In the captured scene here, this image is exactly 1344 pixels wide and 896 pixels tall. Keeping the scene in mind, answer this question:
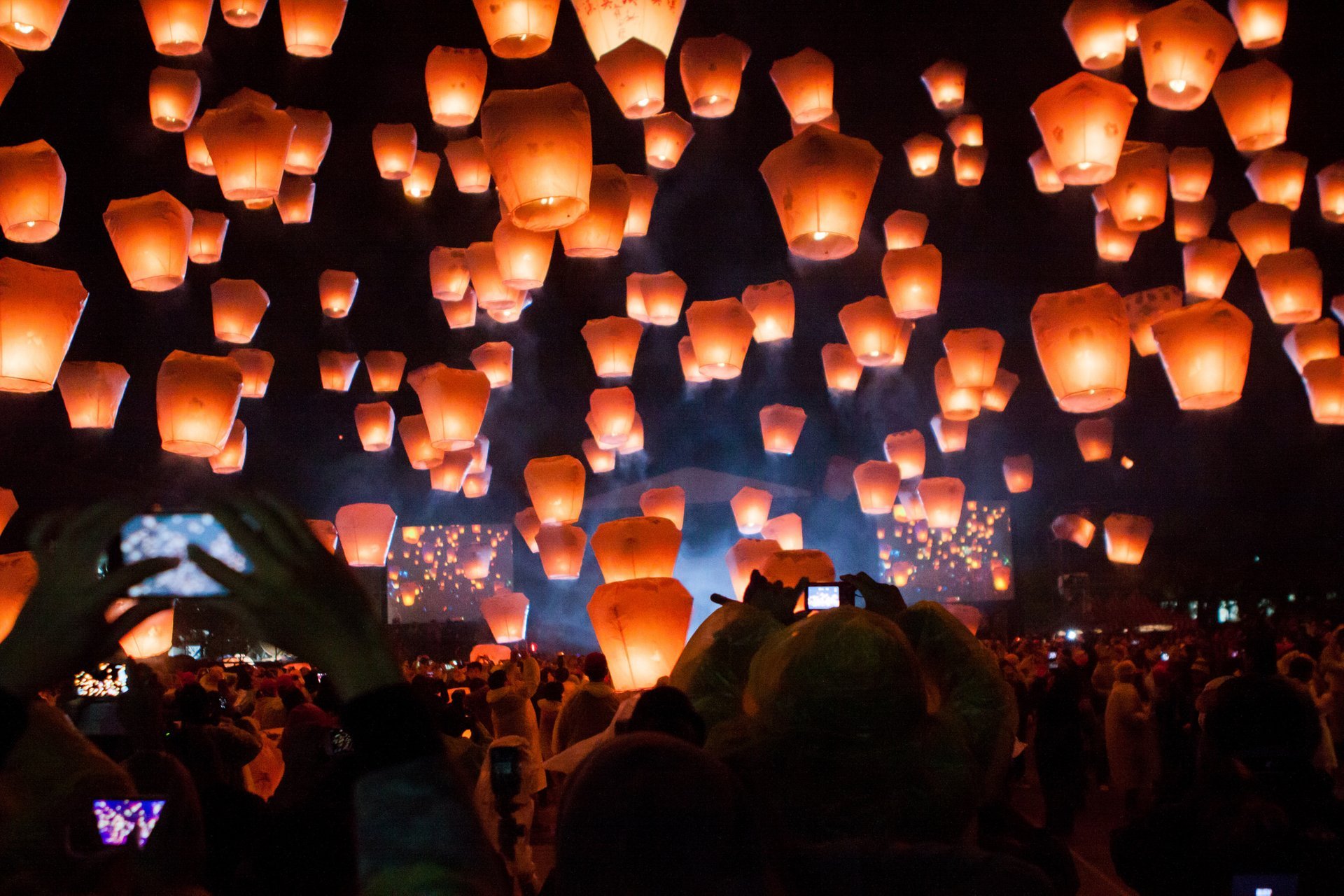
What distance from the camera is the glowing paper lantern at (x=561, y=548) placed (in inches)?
500

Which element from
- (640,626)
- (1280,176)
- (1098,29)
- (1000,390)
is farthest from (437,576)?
(1098,29)

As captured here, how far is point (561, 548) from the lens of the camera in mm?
12742

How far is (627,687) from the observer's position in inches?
275

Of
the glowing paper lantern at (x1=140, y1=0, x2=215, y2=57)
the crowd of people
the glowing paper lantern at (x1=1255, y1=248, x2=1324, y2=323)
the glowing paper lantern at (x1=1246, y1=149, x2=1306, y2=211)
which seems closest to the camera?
the crowd of people

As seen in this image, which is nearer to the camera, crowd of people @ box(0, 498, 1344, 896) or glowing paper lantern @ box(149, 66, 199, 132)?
crowd of people @ box(0, 498, 1344, 896)

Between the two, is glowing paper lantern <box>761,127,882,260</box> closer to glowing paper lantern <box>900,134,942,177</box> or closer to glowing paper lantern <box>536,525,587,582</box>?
glowing paper lantern <box>900,134,942,177</box>

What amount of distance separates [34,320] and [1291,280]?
844 cm

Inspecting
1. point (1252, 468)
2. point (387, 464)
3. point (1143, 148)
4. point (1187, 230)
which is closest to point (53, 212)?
point (1143, 148)

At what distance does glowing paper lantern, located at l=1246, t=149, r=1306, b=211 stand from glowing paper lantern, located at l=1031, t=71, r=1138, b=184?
3.27m

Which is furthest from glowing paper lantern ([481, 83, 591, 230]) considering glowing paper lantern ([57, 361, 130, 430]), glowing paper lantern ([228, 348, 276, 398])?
glowing paper lantern ([228, 348, 276, 398])

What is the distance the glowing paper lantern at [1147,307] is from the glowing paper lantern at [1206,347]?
3135 millimetres

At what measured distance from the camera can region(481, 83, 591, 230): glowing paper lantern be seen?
543 cm

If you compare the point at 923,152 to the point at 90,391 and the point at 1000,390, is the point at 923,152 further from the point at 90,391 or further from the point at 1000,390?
the point at 90,391

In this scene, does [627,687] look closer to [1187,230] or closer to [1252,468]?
[1187,230]
